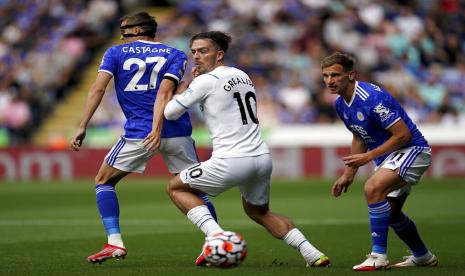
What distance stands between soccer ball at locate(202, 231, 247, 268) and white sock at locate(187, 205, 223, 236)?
26cm

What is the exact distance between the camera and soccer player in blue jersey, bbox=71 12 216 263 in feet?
30.9

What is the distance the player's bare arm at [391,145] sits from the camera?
855 cm

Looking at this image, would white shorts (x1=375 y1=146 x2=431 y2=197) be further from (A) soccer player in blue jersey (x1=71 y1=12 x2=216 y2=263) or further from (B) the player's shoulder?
(A) soccer player in blue jersey (x1=71 y1=12 x2=216 y2=263)

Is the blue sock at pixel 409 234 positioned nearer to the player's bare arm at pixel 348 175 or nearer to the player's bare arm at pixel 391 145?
the player's bare arm at pixel 348 175

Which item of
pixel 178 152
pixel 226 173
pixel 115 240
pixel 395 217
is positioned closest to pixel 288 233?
pixel 226 173

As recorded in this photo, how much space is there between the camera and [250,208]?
8.84 metres

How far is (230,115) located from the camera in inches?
331

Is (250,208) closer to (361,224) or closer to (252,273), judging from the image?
(252,273)

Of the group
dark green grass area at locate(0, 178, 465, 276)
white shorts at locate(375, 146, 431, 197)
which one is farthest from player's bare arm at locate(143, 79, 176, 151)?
white shorts at locate(375, 146, 431, 197)

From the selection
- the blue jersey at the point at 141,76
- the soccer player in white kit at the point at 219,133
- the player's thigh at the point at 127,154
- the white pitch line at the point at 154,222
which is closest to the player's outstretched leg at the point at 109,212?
the player's thigh at the point at 127,154

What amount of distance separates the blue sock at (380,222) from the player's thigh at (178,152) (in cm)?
191

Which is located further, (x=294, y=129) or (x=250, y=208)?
(x=294, y=129)

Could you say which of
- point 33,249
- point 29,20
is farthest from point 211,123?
point 29,20

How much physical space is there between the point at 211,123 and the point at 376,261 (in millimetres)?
1879
